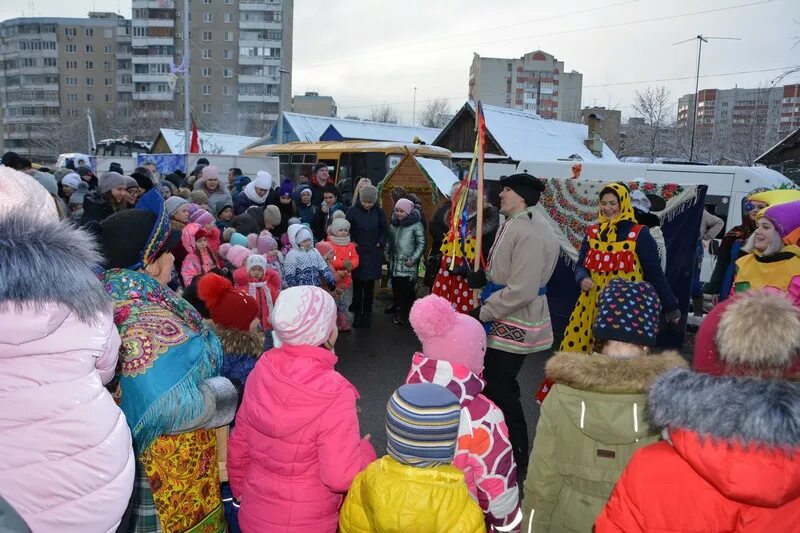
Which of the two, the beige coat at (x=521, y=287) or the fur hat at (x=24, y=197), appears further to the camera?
the beige coat at (x=521, y=287)

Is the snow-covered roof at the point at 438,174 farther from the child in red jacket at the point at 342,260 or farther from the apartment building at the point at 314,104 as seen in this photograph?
the apartment building at the point at 314,104

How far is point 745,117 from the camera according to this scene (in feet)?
163

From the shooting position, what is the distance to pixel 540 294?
4.42 metres

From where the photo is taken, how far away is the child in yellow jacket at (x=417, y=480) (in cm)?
200

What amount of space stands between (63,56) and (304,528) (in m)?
111

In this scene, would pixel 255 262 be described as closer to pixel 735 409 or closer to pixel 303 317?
pixel 303 317

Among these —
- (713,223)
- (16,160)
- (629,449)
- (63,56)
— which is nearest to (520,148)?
(713,223)

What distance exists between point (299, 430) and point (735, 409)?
1.52m

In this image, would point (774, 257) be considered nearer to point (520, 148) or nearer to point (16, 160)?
point (16, 160)

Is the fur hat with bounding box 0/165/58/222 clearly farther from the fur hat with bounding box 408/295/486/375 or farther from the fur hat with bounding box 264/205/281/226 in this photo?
the fur hat with bounding box 264/205/281/226

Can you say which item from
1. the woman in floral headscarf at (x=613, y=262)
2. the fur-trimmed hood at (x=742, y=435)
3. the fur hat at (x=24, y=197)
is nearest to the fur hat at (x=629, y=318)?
the fur-trimmed hood at (x=742, y=435)

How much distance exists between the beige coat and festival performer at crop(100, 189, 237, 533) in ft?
7.09

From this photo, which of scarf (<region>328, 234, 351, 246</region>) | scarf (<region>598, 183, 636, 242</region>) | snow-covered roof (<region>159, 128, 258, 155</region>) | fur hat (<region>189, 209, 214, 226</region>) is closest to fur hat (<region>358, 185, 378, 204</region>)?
scarf (<region>328, 234, 351, 246</region>)

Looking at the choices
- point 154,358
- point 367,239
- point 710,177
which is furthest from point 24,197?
point 710,177
